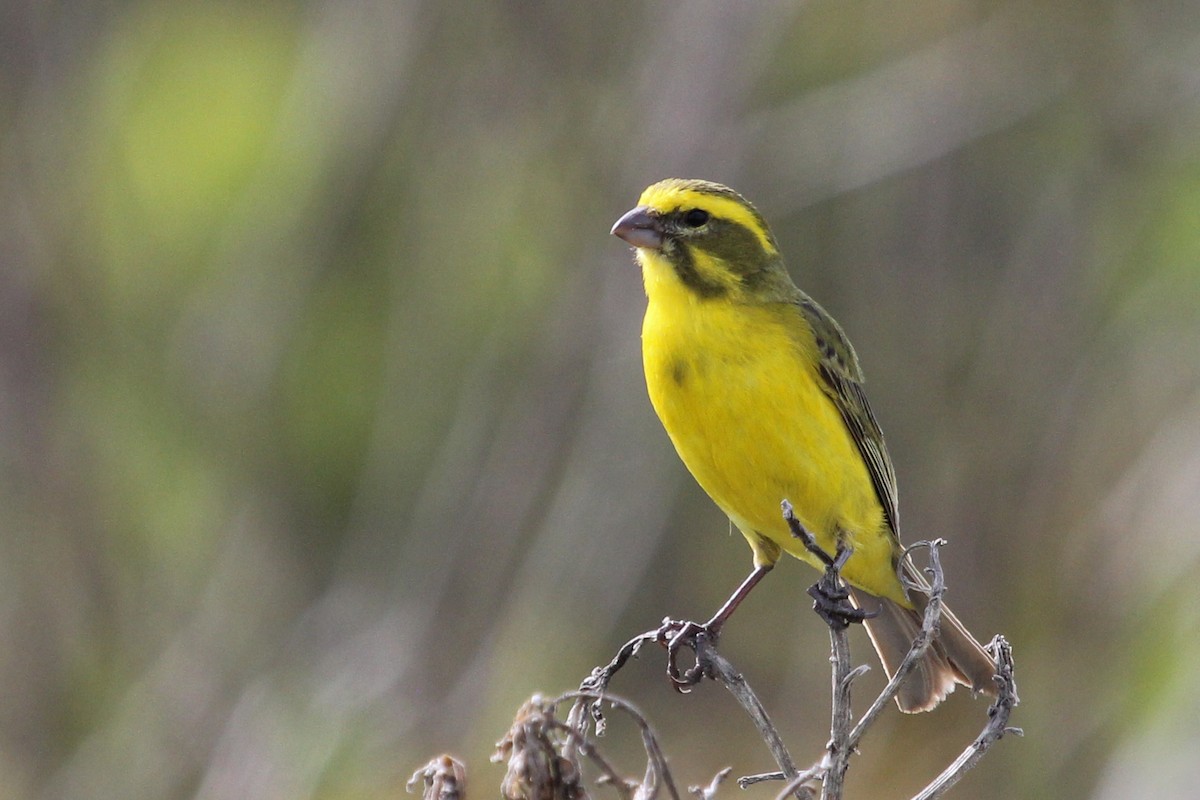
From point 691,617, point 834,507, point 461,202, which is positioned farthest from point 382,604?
point 834,507

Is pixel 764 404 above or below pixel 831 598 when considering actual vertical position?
above

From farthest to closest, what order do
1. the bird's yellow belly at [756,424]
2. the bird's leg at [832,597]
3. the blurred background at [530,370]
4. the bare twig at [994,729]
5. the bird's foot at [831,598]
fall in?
1. the blurred background at [530,370]
2. the bird's yellow belly at [756,424]
3. the bird's foot at [831,598]
4. the bird's leg at [832,597]
5. the bare twig at [994,729]

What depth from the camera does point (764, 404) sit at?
4.55 m

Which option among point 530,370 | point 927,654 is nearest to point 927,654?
point 927,654

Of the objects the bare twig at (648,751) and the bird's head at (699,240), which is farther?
the bird's head at (699,240)

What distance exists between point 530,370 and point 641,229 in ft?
19.6

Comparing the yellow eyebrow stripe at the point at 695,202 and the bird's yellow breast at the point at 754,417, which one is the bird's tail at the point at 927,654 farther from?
the yellow eyebrow stripe at the point at 695,202

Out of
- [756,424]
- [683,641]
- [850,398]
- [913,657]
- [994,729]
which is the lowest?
[994,729]

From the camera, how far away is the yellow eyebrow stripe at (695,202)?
15.8ft

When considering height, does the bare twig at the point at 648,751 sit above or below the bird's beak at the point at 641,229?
below

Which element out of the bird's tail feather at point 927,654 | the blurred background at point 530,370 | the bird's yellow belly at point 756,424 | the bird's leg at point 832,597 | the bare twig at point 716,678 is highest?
the blurred background at point 530,370

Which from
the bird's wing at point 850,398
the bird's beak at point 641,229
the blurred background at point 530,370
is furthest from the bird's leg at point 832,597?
the blurred background at point 530,370

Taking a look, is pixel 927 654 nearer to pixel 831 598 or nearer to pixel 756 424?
pixel 756 424

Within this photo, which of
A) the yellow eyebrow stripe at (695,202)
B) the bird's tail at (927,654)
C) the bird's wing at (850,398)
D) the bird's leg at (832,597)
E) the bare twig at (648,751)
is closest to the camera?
the bare twig at (648,751)
